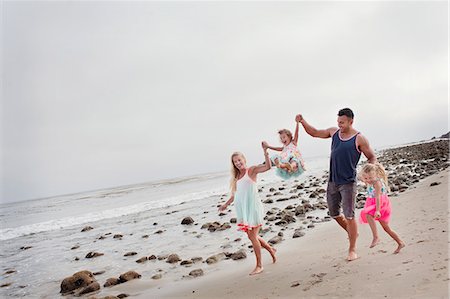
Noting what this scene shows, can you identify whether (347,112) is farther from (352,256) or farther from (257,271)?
(257,271)

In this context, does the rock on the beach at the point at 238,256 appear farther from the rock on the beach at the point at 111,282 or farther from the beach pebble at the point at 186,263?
the rock on the beach at the point at 111,282

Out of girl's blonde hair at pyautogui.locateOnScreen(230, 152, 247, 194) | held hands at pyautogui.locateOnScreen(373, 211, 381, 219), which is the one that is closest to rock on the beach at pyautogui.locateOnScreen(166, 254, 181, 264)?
girl's blonde hair at pyautogui.locateOnScreen(230, 152, 247, 194)

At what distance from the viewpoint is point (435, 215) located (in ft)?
22.2

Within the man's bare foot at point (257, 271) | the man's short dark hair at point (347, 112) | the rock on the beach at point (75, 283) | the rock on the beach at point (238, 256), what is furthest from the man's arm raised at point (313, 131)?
the rock on the beach at point (75, 283)

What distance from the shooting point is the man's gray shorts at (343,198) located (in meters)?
5.37

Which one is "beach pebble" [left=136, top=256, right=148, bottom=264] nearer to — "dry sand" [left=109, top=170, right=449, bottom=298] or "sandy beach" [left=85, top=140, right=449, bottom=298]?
"sandy beach" [left=85, top=140, right=449, bottom=298]

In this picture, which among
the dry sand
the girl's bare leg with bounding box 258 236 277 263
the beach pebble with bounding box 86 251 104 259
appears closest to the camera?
the dry sand

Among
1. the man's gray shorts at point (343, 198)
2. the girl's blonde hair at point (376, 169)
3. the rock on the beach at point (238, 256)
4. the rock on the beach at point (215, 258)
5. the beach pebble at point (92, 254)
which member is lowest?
the beach pebble at point (92, 254)

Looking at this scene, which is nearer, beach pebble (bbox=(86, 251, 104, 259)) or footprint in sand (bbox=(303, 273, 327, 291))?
footprint in sand (bbox=(303, 273, 327, 291))

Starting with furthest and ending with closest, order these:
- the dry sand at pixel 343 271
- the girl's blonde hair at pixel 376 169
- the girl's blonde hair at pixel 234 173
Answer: the girl's blonde hair at pixel 234 173 < the girl's blonde hair at pixel 376 169 < the dry sand at pixel 343 271

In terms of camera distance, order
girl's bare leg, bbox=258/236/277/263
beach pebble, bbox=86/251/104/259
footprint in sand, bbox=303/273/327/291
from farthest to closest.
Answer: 1. beach pebble, bbox=86/251/104/259
2. girl's bare leg, bbox=258/236/277/263
3. footprint in sand, bbox=303/273/327/291

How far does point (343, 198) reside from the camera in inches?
213

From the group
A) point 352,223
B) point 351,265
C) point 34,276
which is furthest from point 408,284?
point 34,276

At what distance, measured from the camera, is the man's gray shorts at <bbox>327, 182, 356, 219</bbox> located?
17.6 ft
